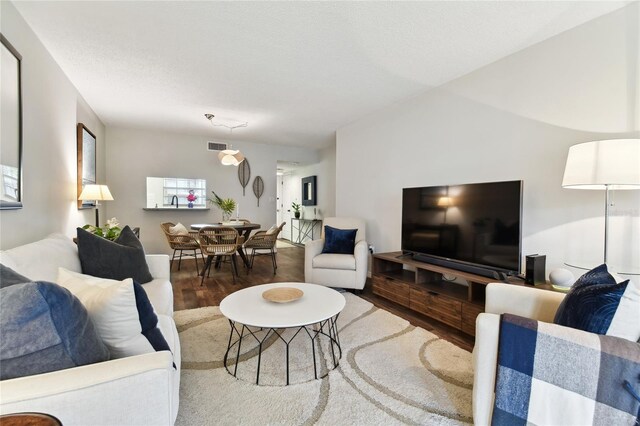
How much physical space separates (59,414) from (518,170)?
3.21m

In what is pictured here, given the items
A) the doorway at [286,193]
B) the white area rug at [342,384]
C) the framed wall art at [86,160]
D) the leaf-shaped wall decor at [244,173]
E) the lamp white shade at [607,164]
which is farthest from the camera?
the doorway at [286,193]

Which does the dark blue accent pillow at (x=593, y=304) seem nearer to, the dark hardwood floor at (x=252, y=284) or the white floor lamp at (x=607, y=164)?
the white floor lamp at (x=607, y=164)

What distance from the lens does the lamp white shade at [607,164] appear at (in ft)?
5.44

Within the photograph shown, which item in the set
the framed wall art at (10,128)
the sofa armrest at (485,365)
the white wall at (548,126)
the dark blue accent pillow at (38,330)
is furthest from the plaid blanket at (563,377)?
the framed wall art at (10,128)

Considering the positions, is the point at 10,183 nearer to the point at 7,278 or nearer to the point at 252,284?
the point at 7,278

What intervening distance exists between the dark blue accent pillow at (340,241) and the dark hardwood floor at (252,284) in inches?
23.0

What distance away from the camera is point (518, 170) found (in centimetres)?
259

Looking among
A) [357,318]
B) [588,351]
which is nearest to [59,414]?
[588,351]

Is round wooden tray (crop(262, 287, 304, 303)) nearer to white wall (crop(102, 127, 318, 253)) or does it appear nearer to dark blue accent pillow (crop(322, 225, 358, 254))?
dark blue accent pillow (crop(322, 225, 358, 254))

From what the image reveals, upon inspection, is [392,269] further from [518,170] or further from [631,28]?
[631,28]

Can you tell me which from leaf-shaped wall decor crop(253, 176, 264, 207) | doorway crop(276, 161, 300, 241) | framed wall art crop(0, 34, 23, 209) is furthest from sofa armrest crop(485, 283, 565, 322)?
doorway crop(276, 161, 300, 241)

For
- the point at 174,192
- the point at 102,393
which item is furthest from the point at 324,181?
the point at 102,393

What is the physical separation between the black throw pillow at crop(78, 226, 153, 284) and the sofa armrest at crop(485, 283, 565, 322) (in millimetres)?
2466

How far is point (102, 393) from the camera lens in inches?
33.4
